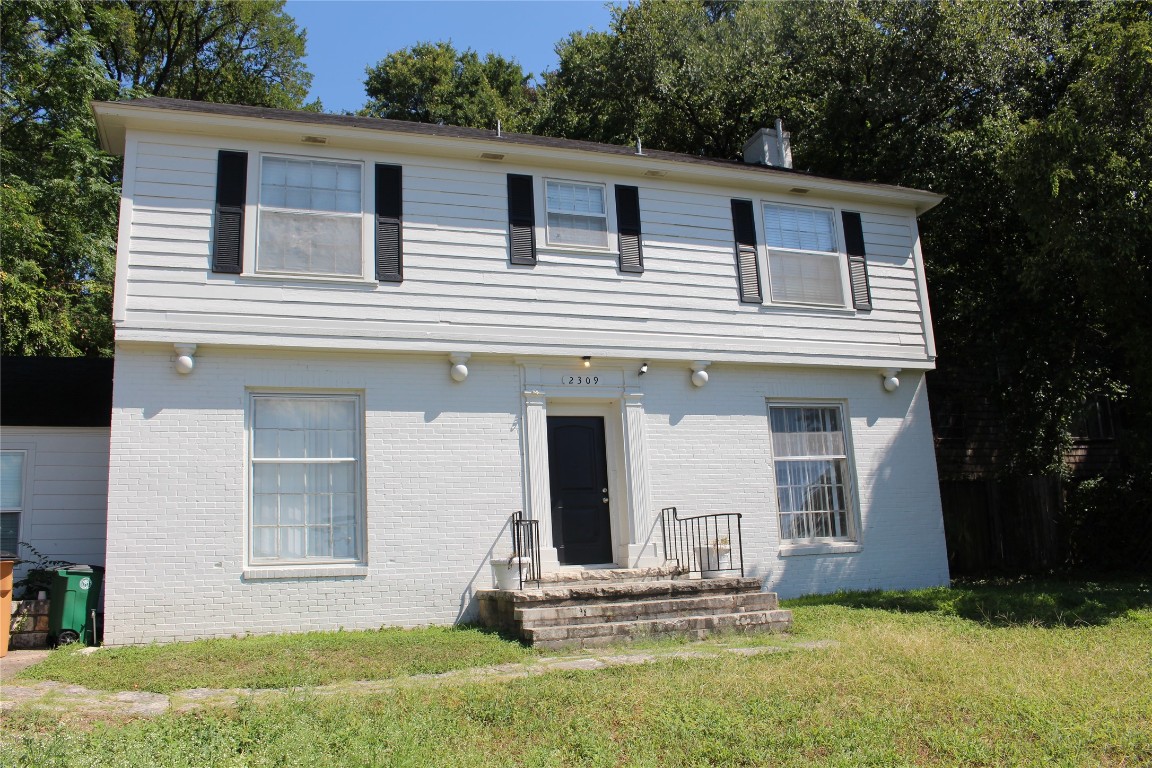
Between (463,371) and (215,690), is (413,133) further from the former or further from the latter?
(215,690)

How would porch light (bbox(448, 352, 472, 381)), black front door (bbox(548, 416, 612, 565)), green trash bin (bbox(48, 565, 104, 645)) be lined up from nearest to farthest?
green trash bin (bbox(48, 565, 104, 645)) < porch light (bbox(448, 352, 472, 381)) < black front door (bbox(548, 416, 612, 565))

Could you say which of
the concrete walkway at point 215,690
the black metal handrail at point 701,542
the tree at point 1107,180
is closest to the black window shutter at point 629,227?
the black metal handrail at point 701,542

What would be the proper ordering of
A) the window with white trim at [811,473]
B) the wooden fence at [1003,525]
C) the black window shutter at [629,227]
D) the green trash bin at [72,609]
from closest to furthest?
the green trash bin at [72,609], the black window shutter at [629,227], the window with white trim at [811,473], the wooden fence at [1003,525]

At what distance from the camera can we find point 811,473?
1205 cm

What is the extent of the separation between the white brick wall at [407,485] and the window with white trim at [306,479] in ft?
0.60

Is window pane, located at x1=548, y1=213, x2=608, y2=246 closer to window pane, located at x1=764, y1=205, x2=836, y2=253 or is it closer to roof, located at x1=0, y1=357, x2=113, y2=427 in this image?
window pane, located at x1=764, y1=205, x2=836, y2=253

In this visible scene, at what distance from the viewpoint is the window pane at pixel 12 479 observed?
1014cm

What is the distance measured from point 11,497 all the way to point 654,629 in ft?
23.7

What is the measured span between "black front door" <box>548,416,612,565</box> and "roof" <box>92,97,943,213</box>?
338 cm

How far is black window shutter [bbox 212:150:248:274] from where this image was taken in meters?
9.73

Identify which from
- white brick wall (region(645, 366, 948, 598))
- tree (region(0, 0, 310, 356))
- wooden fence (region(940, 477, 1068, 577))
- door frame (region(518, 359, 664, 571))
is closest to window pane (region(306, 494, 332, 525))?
door frame (region(518, 359, 664, 571))

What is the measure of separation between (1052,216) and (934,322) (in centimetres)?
470

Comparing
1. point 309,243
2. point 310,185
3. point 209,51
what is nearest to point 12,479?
point 309,243

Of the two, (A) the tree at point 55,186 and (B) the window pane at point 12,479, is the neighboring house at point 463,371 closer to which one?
(B) the window pane at point 12,479
